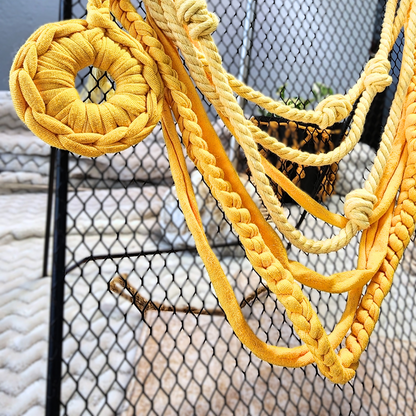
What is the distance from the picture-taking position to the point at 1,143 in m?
1.75

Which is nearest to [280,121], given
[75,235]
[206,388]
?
[206,388]

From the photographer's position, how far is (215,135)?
377 millimetres

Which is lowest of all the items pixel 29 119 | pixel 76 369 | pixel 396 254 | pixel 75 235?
pixel 75 235

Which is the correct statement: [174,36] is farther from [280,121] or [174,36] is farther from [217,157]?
[280,121]

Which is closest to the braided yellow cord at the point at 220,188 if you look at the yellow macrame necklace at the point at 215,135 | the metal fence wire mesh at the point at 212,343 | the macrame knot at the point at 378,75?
the yellow macrame necklace at the point at 215,135

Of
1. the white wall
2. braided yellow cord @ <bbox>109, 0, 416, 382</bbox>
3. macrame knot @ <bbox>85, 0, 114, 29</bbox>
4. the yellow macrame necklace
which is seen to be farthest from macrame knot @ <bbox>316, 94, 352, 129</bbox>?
the white wall

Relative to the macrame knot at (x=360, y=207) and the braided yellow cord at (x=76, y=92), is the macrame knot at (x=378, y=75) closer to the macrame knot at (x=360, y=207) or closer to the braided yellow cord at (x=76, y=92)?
the macrame knot at (x=360, y=207)

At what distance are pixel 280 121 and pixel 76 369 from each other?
707 mm

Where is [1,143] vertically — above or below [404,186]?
below

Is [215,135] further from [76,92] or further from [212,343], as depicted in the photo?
[212,343]

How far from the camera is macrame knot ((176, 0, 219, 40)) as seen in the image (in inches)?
12.3

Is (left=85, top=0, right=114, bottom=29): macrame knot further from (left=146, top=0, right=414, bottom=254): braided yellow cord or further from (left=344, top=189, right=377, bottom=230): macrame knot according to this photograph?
(left=344, top=189, right=377, bottom=230): macrame knot

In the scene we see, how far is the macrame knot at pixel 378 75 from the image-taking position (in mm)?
443

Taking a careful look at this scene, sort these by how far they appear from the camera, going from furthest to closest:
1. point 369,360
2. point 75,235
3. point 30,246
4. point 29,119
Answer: point 75,235 → point 30,246 → point 369,360 → point 29,119
